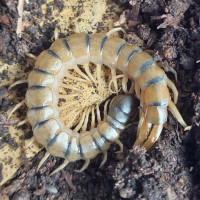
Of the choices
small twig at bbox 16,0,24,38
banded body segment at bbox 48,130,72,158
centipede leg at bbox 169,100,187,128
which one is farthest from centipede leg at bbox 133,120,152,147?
small twig at bbox 16,0,24,38

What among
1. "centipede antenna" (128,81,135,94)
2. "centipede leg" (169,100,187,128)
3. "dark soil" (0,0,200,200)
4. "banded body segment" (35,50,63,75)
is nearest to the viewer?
"dark soil" (0,0,200,200)

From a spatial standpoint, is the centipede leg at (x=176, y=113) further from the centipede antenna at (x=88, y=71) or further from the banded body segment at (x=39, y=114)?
the banded body segment at (x=39, y=114)

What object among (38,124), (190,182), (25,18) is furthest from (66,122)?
(190,182)

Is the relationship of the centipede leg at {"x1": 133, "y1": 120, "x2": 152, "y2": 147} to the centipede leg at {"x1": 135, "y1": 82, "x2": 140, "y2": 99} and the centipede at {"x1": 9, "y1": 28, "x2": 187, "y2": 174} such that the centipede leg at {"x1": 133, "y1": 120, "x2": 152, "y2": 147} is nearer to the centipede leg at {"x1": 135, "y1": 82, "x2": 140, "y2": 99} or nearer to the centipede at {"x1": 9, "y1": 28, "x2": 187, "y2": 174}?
the centipede at {"x1": 9, "y1": 28, "x2": 187, "y2": 174}

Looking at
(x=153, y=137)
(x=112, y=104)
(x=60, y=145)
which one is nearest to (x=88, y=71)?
(x=112, y=104)

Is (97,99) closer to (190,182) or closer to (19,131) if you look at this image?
(19,131)

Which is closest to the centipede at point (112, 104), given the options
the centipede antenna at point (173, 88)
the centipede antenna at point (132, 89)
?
the centipede antenna at point (173, 88)
